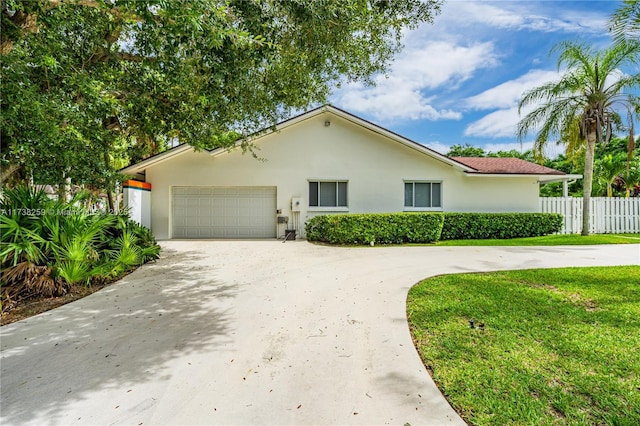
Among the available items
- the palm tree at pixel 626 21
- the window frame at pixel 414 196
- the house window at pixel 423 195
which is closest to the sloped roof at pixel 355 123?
the window frame at pixel 414 196

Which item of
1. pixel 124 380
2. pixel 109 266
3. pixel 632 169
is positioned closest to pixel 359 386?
pixel 124 380

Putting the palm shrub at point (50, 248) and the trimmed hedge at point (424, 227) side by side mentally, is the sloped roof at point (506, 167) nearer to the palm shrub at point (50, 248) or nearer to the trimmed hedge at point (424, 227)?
the trimmed hedge at point (424, 227)

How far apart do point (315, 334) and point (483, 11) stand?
27.7 feet

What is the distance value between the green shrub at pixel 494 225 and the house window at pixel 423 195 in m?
1.54

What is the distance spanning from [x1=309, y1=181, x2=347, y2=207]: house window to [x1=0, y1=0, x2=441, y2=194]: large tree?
18.9 feet

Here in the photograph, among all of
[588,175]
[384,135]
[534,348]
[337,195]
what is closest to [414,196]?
[384,135]

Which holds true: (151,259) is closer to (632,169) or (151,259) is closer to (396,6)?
(396,6)

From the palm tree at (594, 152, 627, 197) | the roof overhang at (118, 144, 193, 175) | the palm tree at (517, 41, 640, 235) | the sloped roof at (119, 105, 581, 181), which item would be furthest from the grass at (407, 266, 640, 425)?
the palm tree at (594, 152, 627, 197)

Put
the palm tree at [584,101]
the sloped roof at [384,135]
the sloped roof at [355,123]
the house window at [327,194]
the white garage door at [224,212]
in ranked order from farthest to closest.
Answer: the house window at [327,194] → the white garage door at [224,212] → the sloped roof at [355,123] → the sloped roof at [384,135] → the palm tree at [584,101]

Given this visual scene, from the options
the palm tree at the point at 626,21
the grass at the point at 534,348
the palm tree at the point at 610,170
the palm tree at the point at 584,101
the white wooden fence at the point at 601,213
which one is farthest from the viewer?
the palm tree at the point at 610,170

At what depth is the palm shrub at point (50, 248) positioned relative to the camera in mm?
4863

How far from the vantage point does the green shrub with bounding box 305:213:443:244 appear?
11.0m

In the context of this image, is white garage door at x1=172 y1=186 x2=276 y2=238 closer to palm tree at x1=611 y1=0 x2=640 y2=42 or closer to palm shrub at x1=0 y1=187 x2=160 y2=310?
palm shrub at x1=0 y1=187 x2=160 y2=310

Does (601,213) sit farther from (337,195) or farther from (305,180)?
(305,180)
